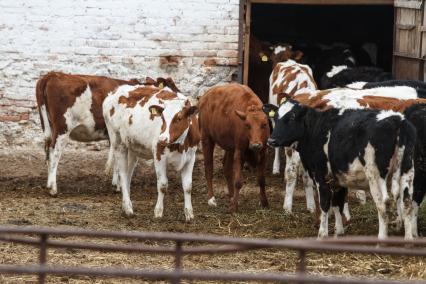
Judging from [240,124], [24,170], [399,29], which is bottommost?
[24,170]

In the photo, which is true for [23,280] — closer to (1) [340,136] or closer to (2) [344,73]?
(1) [340,136]

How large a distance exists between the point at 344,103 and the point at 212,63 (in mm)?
3803

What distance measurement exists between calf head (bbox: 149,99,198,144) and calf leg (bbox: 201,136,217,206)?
1689mm

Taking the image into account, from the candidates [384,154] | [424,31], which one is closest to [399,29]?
[424,31]

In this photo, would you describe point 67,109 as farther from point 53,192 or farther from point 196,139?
point 196,139

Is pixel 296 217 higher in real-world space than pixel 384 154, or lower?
lower

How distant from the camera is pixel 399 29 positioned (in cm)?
1581

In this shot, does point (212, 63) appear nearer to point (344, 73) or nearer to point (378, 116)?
point (344, 73)

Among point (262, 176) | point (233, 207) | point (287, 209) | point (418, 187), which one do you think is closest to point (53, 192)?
point (233, 207)

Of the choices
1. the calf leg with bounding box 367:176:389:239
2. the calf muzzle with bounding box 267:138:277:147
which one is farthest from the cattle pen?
the calf muzzle with bounding box 267:138:277:147

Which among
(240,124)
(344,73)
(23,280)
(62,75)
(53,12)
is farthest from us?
(344,73)

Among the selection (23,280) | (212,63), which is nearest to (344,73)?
(212,63)

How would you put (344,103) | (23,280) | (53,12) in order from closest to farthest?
(23,280)
(344,103)
(53,12)

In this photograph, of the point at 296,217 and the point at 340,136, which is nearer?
the point at 340,136
